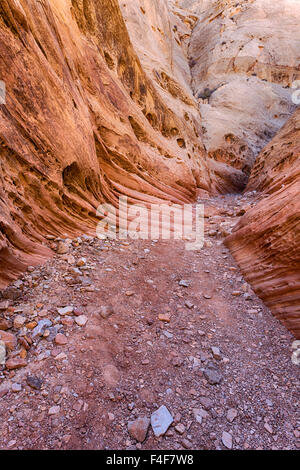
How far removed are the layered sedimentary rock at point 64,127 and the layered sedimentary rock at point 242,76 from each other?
11.8m

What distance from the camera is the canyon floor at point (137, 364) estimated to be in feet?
6.27

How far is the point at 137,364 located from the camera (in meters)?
2.55

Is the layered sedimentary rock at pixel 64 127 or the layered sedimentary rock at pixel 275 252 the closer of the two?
the layered sedimentary rock at pixel 275 252

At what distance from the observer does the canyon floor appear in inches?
75.3

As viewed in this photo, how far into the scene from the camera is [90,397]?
209 centimetres

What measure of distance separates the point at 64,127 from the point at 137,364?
208 inches

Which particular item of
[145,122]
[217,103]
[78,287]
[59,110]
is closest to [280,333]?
[78,287]

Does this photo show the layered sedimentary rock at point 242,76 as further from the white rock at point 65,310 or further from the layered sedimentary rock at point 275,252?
the white rock at point 65,310

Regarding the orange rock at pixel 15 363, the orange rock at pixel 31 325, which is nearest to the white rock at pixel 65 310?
the orange rock at pixel 31 325

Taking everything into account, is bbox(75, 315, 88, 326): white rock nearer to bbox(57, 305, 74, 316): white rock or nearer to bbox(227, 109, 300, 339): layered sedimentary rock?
bbox(57, 305, 74, 316): white rock

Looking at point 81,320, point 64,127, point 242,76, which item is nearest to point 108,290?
point 81,320

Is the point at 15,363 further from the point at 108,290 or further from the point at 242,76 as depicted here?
the point at 242,76

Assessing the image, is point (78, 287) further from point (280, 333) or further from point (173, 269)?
point (280, 333)
